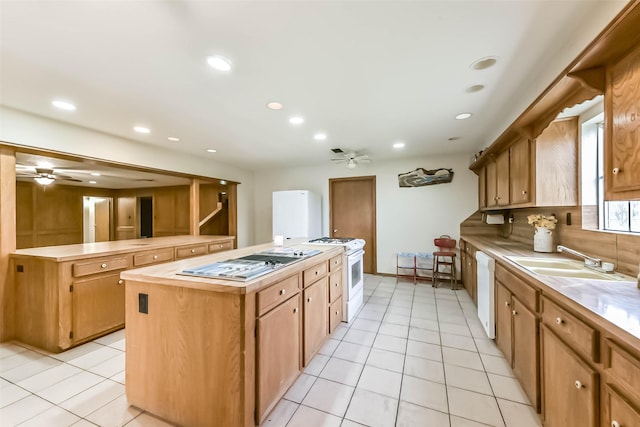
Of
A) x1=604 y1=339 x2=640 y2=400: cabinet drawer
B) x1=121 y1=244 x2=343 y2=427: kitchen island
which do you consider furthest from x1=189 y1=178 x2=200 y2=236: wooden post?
→ x1=604 y1=339 x2=640 y2=400: cabinet drawer

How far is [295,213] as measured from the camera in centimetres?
507

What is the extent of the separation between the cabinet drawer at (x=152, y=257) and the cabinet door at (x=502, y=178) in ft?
14.2

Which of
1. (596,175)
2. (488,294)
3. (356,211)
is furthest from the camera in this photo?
(356,211)

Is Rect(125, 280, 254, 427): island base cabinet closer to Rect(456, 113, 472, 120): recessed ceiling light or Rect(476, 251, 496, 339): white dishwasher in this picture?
Rect(476, 251, 496, 339): white dishwasher

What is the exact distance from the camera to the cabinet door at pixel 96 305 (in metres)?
2.45

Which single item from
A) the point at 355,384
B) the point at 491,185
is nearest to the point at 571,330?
the point at 355,384

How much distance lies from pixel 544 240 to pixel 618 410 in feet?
6.35

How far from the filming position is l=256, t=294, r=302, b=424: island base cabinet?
1.47 m

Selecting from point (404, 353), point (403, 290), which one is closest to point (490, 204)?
point (403, 290)

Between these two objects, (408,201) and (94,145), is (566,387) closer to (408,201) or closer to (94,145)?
(408,201)

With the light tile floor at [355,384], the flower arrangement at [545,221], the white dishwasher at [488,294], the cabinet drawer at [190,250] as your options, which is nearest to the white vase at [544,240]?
the flower arrangement at [545,221]

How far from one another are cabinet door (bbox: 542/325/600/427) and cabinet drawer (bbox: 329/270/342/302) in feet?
5.49

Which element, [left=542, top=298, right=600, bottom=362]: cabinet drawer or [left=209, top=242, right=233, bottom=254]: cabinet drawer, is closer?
[left=542, top=298, right=600, bottom=362]: cabinet drawer

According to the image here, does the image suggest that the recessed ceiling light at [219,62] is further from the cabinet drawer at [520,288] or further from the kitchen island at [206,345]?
the cabinet drawer at [520,288]
